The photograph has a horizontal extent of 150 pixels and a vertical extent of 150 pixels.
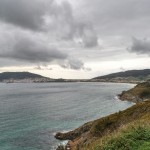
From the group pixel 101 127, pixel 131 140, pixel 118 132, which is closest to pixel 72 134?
pixel 101 127

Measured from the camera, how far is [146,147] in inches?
751

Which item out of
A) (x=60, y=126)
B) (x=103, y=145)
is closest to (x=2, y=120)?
(x=60, y=126)

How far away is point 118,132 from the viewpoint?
25.6 meters

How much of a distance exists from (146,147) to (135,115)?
55.1 meters

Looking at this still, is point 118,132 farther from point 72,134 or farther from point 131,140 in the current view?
point 72,134

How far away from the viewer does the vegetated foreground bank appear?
Answer: 21266mm

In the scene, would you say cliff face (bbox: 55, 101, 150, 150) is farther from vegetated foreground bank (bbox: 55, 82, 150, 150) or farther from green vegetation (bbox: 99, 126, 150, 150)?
green vegetation (bbox: 99, 126, 150, 150)

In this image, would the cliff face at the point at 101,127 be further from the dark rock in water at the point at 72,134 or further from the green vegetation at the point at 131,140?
the green vegetation at the point at 131,140

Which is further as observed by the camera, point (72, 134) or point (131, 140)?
point (72, 134)

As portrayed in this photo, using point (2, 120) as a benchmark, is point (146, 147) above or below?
above

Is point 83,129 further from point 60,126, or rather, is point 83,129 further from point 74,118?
point 74,118

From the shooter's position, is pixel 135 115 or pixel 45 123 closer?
pixel 135 115

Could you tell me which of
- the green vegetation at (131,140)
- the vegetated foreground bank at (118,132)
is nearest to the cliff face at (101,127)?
the vegetated foreground bank at (118,132)

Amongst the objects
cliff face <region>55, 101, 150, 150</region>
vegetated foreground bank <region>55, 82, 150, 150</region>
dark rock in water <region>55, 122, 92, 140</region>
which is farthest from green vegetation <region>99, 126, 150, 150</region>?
dark rock in water <region>55, 122, 92, 140</region>
